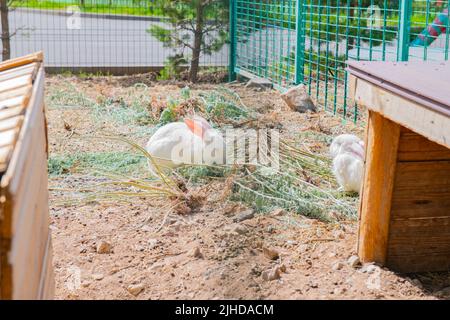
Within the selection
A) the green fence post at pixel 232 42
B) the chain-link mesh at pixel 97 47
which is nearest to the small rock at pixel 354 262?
the chain-link mesh at pixel 97 47

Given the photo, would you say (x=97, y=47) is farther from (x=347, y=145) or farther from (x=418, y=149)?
(x=418, y=149)

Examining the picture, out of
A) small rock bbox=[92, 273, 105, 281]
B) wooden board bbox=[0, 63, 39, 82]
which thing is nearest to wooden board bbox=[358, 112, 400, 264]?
small rock bbox=[92, 273, 105, 281]

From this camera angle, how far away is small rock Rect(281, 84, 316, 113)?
6.40 m

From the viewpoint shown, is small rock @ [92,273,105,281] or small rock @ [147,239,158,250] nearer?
small rock @ [92,273,105,281]

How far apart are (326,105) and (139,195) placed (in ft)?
10.4

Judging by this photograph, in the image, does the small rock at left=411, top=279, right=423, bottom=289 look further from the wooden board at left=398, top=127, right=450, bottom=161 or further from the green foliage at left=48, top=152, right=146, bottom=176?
the green foliage at left=48, top=152, right=146, bottom=176

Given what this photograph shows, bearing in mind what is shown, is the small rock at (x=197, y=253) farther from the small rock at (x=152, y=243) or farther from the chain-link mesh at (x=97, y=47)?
the chain-link mesh at (x=97, y=47)

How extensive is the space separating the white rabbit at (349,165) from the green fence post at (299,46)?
3.19 m

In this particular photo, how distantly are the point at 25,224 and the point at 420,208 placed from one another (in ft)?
6.26

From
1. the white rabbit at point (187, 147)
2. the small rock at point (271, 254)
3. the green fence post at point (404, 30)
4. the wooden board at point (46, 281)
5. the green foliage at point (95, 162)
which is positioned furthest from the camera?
the green fence post at point (404, 30)

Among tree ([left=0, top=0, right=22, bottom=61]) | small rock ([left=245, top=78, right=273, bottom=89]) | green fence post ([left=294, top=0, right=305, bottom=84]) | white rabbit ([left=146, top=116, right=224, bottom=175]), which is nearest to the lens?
white rabbit ([left=146, top=116, right=224, bottom=175])

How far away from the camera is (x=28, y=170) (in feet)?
5.06

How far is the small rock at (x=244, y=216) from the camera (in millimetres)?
3479

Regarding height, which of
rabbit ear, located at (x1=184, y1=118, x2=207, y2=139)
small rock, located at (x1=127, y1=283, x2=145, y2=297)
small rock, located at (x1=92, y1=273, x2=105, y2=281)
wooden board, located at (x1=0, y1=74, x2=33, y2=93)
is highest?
wooden board, located at (x1=0, y1=74, x2=33, y2=93)
